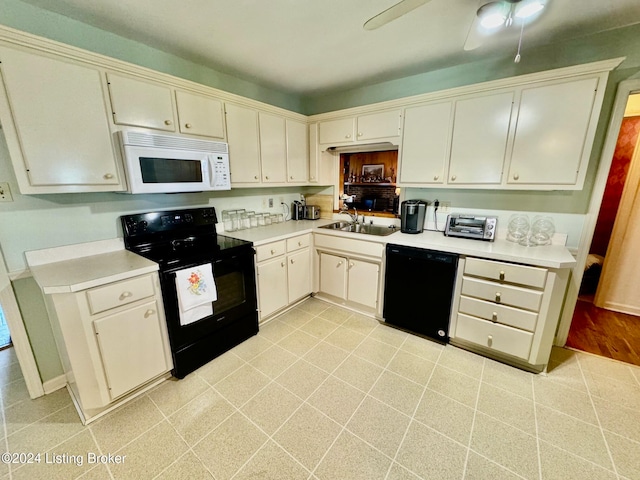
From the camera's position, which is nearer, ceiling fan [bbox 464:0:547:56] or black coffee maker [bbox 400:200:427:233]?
ceiling fan [bbox 464:0:547:56]

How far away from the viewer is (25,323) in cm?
175

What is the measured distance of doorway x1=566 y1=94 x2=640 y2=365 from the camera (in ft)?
7.62

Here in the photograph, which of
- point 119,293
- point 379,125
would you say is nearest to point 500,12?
point 379,125

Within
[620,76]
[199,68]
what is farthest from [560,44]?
[199,68]

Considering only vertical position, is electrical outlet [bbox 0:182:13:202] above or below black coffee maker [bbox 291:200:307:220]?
above

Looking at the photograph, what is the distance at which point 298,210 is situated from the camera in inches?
137

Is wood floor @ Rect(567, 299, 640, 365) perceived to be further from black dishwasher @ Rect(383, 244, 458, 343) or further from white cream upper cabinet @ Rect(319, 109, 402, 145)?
white cream upper cabinet @ Rect(319, 109, 402, 145)

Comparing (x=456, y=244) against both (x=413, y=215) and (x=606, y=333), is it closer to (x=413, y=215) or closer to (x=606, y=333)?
(x=413, y=215)

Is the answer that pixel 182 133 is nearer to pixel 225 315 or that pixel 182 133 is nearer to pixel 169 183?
pixel 169 183

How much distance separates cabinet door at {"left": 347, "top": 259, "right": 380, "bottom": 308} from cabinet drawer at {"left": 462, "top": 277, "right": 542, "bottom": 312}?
2.61ft

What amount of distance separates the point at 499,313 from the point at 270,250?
1.99 metres

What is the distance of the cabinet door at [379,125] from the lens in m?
2.55

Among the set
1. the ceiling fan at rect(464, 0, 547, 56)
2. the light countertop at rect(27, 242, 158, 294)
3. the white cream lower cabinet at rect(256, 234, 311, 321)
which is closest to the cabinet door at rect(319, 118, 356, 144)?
the white cream lower cabinet at rect(256, 234, 311, 321)

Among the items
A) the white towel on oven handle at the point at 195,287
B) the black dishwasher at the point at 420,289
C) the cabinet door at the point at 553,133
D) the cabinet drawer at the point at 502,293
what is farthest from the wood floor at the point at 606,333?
the white towel on oven handle at the point at 195,287
